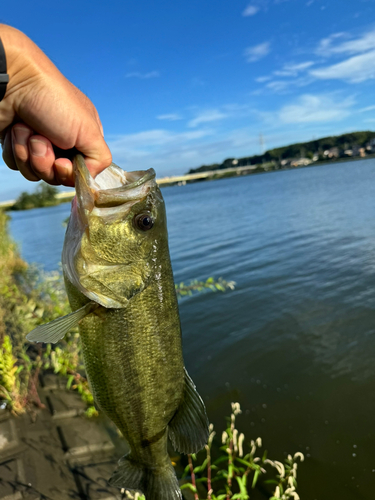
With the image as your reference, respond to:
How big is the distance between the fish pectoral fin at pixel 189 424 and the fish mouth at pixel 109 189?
1127 mm

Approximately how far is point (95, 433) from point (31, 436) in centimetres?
81

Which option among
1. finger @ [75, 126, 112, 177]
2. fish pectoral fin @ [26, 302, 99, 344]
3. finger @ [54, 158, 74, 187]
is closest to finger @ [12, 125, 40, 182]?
finger @ [54, 158, 74, 187]

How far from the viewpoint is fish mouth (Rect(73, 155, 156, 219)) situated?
1.98m

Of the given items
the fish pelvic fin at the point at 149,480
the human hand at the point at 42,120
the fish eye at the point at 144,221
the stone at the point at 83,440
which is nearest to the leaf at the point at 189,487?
the stone at the point at 83,440

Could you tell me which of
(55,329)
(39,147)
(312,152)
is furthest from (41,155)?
(312,152)

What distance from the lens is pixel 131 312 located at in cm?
212

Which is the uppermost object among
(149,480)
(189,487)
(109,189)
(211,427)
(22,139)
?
(22,139)

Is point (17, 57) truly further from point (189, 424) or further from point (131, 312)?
point (189, 424)

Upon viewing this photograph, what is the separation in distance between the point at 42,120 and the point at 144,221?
2.56 feet

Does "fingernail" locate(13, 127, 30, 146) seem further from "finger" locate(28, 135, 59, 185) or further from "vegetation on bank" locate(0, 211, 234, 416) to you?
"vegetation on bank" locate(0, 211, 234, 416)

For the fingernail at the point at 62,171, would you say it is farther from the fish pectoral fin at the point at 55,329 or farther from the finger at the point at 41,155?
the fish pectoral fin at the point at 55,329

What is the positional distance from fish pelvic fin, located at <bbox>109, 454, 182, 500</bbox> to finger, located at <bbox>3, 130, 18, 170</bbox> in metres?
2.04

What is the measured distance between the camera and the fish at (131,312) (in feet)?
6.84

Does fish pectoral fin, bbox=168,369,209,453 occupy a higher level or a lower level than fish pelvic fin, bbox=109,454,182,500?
higher
